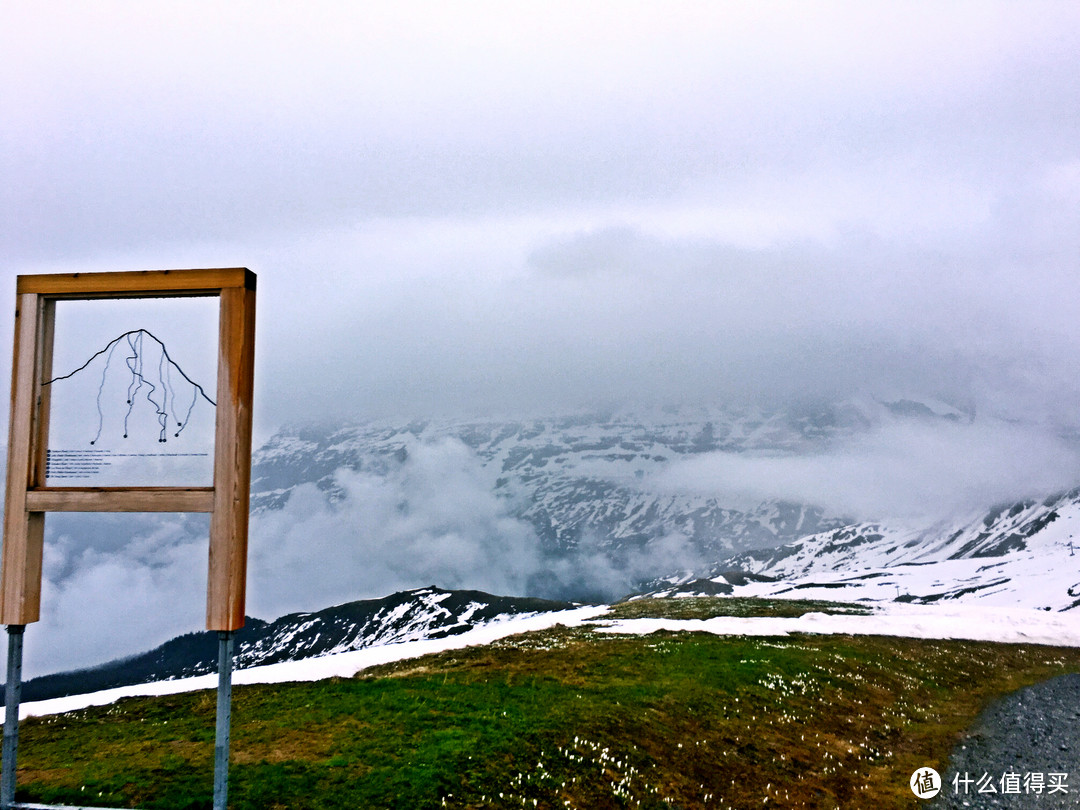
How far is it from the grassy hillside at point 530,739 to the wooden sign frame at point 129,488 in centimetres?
530

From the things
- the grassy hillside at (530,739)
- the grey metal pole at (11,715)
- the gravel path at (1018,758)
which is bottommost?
the gravel path at (1018,758)

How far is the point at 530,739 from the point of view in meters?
22.4

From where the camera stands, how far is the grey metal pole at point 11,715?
55.5ft

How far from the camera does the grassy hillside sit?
736 inches

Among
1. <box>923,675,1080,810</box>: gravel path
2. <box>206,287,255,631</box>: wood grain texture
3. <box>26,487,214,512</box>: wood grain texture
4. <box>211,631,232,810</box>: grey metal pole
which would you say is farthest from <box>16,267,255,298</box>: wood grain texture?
<box>923,675,1080,810</box>: gravel path

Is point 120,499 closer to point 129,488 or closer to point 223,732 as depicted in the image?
point 129,488

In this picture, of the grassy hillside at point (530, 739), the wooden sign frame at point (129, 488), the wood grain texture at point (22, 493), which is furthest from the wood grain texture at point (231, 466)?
the grassy hillside at point (530, 739)

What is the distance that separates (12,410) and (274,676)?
18.1 meters

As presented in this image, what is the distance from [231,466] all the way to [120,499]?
2906 mm

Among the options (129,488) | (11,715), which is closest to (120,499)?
(129,488)

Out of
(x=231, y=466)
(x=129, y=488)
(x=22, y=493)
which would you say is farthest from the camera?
(x=22, y=493)

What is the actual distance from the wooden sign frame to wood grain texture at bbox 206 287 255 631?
22mm

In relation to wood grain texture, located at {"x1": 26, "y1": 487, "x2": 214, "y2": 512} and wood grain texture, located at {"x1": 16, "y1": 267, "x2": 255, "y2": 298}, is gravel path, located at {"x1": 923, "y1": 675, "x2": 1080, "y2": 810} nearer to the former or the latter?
wood grain texture, located at {"x1": 26, "y1": 487, "x2": 214, "y2": 512}

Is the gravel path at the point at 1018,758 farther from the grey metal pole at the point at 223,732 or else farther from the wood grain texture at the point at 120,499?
the wood grain texture at the point at 120,499
